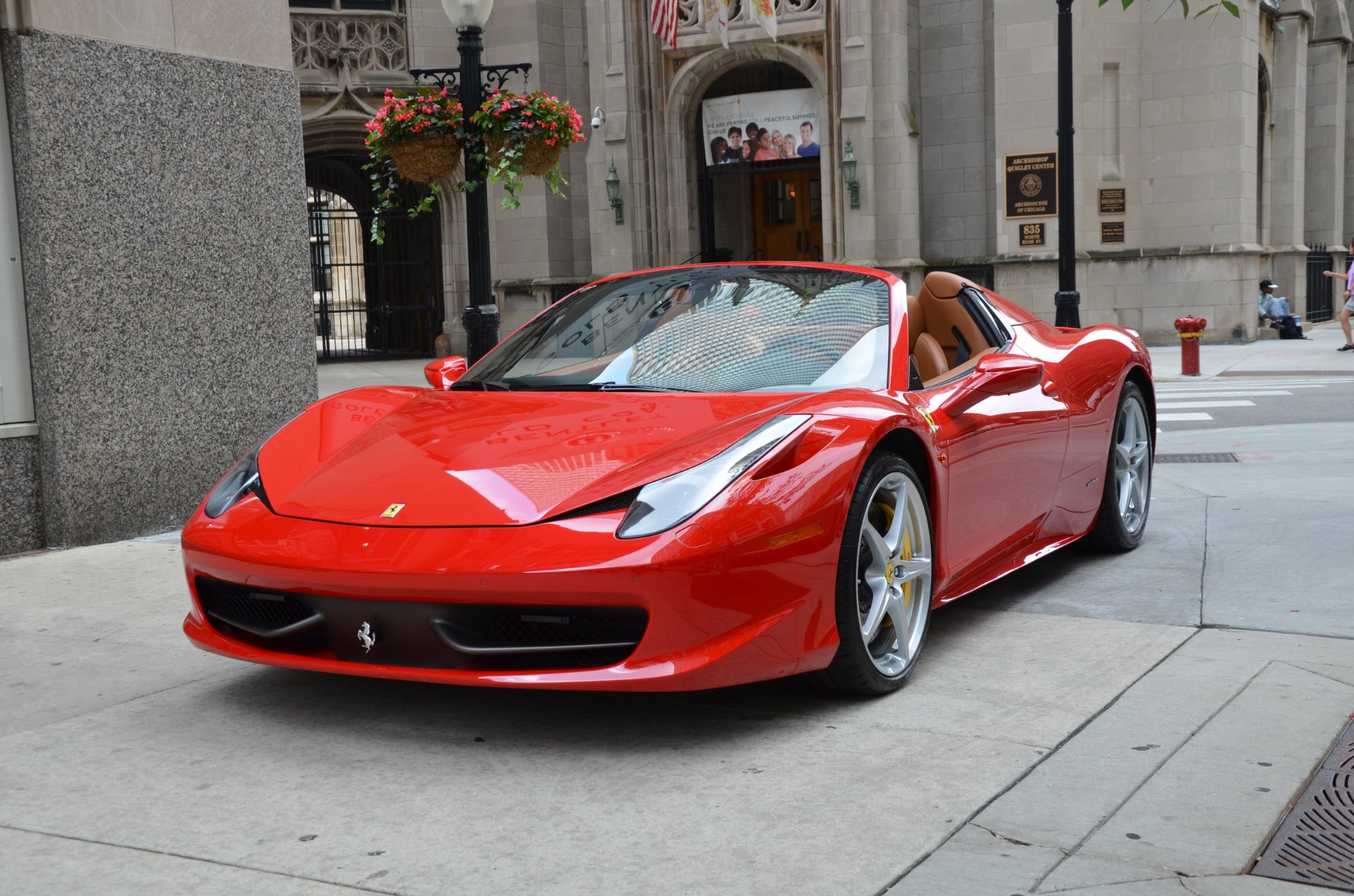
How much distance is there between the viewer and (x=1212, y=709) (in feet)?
12.3

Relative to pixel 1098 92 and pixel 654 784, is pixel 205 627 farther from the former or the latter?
pixel 1098 92

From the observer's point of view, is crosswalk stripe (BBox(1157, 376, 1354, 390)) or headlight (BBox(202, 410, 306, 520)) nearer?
headlight (BBox(202, 410, 306, 520))

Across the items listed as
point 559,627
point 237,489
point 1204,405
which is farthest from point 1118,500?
point 1204,405

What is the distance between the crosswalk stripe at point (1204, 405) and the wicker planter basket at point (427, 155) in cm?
735

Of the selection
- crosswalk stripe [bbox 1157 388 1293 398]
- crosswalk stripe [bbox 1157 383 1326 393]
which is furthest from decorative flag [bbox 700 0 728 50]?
crosswalk stripe [bbox 1157 388 1293 398]

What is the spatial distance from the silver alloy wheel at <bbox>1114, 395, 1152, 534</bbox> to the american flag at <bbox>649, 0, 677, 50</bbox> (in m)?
20.1

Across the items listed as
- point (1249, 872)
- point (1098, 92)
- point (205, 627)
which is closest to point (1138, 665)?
point (1249, 872)

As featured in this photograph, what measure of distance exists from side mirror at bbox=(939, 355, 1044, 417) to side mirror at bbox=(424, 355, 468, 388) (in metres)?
1.76

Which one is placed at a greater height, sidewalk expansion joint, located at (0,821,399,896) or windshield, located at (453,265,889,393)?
windshield, located at (453,265,889,393)

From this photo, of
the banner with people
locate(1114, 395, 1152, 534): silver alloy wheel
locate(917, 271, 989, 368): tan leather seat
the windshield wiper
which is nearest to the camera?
the windshield wiper

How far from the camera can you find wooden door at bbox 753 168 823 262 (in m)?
27.8

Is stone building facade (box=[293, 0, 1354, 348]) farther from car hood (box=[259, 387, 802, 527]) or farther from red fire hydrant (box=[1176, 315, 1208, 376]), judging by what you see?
car hood (box=[259, 387, 802, 527])

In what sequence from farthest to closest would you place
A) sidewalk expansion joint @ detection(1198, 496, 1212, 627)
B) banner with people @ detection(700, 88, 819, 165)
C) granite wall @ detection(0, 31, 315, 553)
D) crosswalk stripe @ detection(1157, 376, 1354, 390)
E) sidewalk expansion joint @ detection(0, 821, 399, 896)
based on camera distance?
banner with people @ detection(700, 88, 819, 165), crosswalk stripe @ detection(1157, 376, 1354, 390), granite wall @ detection(0, 31, 315, 553), sidewalk expansion joint @ detection(1198, 496, 1212, 627), sidewalk expansion joint @ detection(0, 821, 399, 896)

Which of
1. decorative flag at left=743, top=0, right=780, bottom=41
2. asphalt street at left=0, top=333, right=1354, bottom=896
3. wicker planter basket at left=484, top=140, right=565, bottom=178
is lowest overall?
asphalt street at left=0, top=333, right=1354, bottom=896
